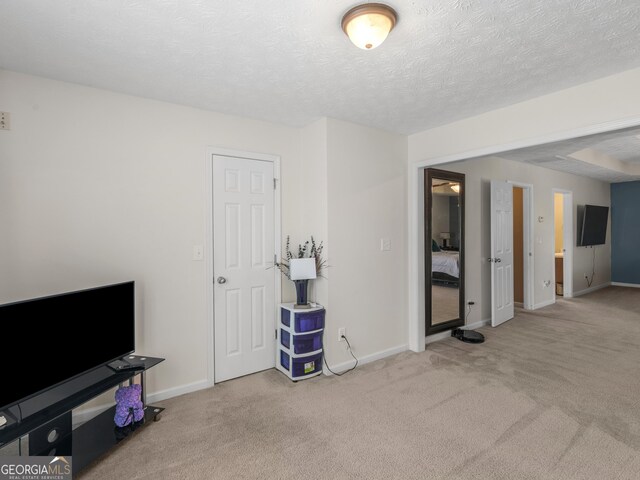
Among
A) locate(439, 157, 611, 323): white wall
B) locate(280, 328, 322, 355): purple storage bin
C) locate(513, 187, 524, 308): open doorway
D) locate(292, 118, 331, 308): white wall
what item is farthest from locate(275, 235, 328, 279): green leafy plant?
locate(513, 187, 524, 308): open doorway

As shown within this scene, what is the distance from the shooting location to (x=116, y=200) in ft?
8.13

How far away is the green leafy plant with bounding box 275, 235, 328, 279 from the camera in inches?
124

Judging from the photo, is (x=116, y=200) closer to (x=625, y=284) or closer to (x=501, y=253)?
(x=501, y=253)

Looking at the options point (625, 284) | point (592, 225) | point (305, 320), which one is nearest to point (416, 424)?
point (305, 320)

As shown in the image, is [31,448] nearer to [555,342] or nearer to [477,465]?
[477,465]

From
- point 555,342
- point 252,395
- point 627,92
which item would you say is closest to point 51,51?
point 252,395

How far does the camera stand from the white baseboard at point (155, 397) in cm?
233

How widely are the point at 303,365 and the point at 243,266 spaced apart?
42.2 inches

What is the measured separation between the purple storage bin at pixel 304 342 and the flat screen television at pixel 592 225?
21.0ft

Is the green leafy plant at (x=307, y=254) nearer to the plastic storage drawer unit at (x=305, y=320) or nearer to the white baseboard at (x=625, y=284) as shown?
the plastic storage drawer unit at (x=305, y=320)

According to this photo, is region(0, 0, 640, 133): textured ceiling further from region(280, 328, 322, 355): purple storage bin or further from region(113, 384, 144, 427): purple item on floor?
region(113, 384, 144, 427): purple item on floor

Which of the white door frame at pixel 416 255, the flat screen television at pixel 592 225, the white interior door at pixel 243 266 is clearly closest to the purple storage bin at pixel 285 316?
the white interior door at pixel 243 266

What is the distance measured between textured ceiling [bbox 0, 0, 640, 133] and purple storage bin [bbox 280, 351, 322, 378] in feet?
7.41

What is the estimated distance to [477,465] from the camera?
6.16 feet
